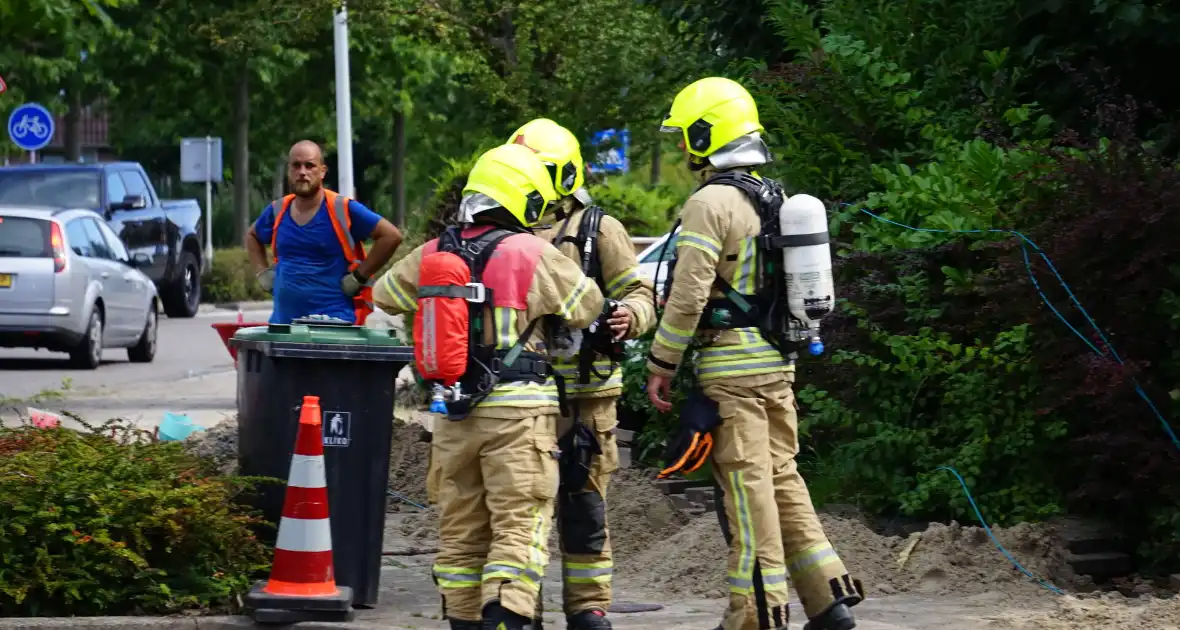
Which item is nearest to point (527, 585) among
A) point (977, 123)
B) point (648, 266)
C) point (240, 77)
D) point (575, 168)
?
point (575, 168)

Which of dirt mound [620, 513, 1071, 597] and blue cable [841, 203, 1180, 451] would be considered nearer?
blue cable [841, 203, 1180, 451]

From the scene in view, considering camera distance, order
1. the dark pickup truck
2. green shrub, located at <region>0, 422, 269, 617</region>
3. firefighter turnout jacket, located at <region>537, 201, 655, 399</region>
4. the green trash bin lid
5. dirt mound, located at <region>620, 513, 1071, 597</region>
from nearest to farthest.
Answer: firefighter turnout jacket, located at <region>537, 201, 655, 399</region>, green shrub, located at <region>0, 422, 269, 617</region>, the green trash bin lid, dirt mound, located at <region>620, 513, 1071, 597</region>, the dark pickup truck

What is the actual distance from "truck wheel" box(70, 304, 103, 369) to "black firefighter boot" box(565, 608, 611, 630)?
1201 centimetres

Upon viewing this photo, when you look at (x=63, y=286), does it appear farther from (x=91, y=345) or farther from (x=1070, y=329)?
(x=1070, y=329)

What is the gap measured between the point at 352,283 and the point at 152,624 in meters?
A: 2.32

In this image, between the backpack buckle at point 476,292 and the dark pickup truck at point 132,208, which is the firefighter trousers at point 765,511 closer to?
the backpack buckle at point 476,292

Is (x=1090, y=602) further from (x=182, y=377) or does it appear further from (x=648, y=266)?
(x=182, y=377)

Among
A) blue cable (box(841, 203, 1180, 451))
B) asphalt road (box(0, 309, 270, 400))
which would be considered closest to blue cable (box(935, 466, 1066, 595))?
blue cable (box(841, 203, 1180, 451))

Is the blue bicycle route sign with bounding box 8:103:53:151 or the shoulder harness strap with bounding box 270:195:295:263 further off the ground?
the blue bicycle route sign with bounding box 8:103:53:151

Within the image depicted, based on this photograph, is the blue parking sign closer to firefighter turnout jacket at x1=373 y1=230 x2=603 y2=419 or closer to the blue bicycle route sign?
the blue bicycle route sign

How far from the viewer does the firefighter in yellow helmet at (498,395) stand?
18.8 feet

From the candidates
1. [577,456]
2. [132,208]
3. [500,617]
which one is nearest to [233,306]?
[132,208]

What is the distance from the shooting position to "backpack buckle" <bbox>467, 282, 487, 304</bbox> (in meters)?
5.77

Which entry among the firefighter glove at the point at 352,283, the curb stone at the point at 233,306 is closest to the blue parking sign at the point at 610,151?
the firefighter glove at the point at 352,283
